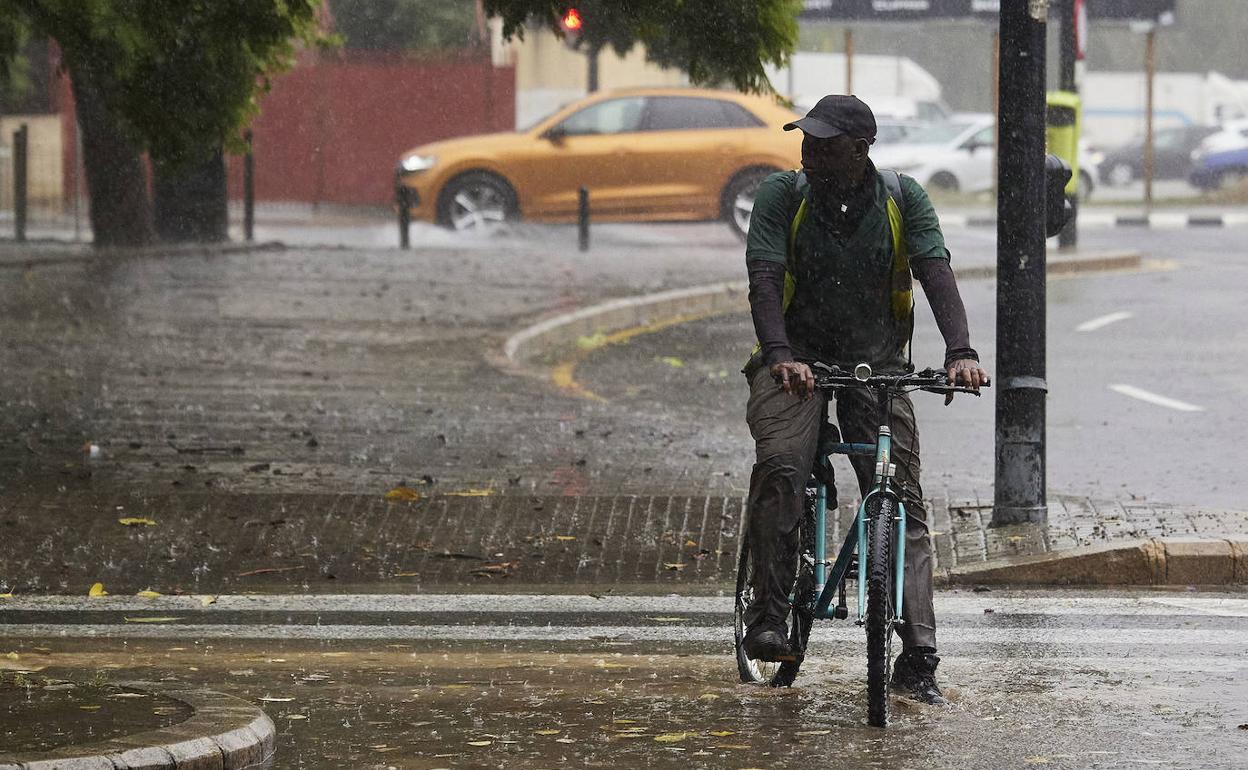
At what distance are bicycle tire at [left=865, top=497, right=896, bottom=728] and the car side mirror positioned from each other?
3300 millimetres

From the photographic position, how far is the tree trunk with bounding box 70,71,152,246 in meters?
24.0

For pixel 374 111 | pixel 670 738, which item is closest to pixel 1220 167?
pixel 374 111

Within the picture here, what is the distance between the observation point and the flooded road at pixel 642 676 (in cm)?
563

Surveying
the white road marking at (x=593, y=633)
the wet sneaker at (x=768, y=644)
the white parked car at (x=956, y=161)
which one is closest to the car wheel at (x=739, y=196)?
the white parked car at (x=956, y=161)

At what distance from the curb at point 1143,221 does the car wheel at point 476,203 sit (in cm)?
787

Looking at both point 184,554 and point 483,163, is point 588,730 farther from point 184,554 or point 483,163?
point 483,163

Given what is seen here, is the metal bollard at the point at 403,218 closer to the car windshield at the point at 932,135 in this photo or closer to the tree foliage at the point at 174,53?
the tree foliage at the point at 174,53

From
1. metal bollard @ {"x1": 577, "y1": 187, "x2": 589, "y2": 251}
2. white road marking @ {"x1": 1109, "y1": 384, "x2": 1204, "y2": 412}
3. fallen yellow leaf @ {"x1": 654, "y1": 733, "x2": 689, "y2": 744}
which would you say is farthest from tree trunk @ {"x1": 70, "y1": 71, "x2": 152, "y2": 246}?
fallen yellow leaf @ {"x1": 654, "y1": 733, "x2": 689, "y2": 744}

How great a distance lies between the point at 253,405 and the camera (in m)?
12.7

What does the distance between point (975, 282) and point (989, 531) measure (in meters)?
13.8

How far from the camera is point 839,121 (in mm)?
6188

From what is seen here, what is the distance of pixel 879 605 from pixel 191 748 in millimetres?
1832

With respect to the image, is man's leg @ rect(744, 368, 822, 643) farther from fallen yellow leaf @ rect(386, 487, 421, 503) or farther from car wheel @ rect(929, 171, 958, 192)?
car wheel @ rect(929, 171, 958, 192)

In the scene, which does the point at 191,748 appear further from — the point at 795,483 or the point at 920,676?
the point at 920,676
